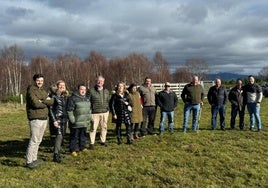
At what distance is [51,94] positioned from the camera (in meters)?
9.34

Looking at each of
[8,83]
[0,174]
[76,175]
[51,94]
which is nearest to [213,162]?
[76,175]

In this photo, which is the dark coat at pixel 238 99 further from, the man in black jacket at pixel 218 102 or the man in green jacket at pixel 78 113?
the man in green jacket at pixel 78 113

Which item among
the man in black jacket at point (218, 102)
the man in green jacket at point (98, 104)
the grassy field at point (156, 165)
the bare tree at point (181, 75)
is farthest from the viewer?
the bare tree at point (181, 75)

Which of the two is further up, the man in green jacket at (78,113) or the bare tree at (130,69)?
the bare tree at (130,69)

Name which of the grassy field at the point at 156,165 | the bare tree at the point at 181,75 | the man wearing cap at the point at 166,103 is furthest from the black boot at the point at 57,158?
the bare tree at the point at 181,75

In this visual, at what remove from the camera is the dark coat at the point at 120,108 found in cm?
1104

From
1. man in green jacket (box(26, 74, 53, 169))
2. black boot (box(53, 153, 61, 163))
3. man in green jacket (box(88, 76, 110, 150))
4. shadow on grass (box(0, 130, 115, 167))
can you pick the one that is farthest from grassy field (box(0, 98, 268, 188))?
man in green jacket (box(88, 76, 110, 150))

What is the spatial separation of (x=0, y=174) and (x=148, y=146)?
440 centimetres

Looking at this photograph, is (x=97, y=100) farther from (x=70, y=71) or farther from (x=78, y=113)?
(x=70, y=71)

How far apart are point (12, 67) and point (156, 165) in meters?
64.2

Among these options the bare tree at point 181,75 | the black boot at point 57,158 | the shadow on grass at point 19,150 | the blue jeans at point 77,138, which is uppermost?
the bare tree at point 181,75

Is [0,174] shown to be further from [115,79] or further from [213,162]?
[115,79]

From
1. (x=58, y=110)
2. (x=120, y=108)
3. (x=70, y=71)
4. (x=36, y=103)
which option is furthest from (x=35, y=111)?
(x=70, y=71)

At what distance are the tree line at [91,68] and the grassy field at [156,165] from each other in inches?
2440
